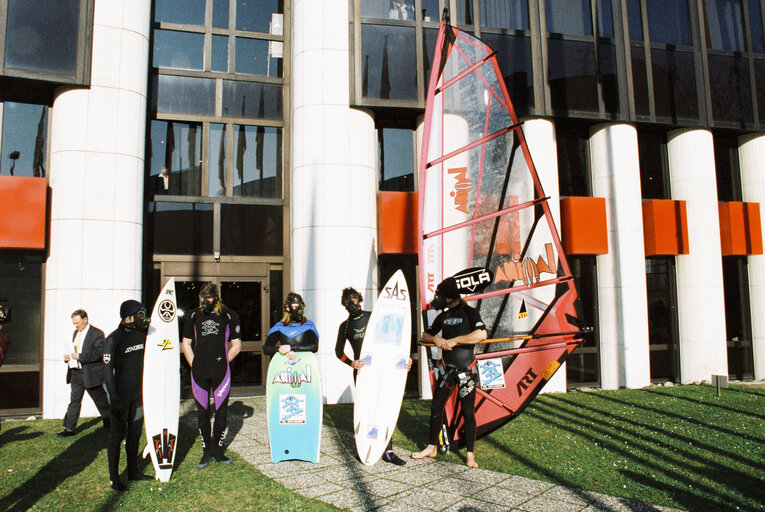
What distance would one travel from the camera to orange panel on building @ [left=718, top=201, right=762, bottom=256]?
12430mm

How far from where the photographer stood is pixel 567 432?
24.5 ft

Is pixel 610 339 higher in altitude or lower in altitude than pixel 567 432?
higher

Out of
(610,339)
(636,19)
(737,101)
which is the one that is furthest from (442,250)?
(737,101)

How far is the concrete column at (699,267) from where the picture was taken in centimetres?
1196

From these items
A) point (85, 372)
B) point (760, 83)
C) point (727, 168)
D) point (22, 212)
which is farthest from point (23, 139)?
point (760, 83)

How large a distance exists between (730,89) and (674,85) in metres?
1.44

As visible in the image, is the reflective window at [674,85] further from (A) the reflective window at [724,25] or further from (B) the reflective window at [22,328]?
(B) the reflective window at [22,328]

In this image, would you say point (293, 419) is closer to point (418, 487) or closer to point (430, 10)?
point (418, 487)

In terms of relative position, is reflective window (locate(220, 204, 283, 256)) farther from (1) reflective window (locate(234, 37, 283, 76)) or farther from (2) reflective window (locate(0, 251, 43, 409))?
(2) reflective window (locate(0, 251, 43, 409))

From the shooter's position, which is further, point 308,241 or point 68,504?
point 308,241

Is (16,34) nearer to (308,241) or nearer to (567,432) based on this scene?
(308,241)

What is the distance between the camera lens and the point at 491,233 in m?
7.06

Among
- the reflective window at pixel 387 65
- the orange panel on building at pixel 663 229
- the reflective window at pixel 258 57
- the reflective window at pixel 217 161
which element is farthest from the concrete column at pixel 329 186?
the orange panel on building at pixel 663 229

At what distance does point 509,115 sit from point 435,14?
5619mm
